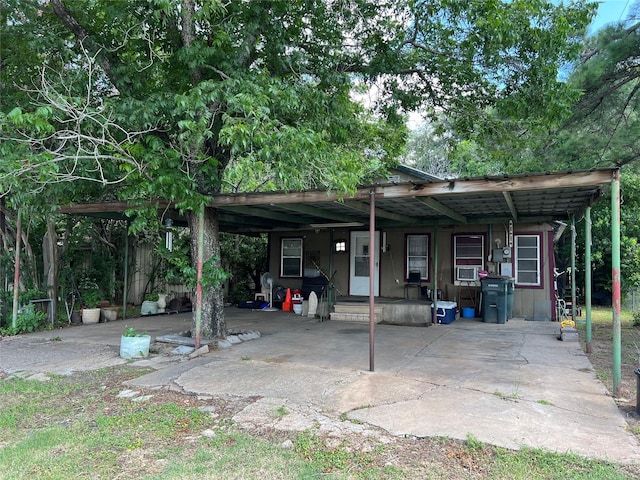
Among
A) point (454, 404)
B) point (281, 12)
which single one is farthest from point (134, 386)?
point (281, 12)

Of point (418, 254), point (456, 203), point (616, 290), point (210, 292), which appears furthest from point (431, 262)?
point (616, 290)

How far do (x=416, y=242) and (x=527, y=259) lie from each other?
2526 mm

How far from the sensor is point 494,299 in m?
9.41

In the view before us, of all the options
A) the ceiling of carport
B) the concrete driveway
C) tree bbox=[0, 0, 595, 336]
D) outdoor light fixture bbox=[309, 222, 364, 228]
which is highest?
tree bbox=[0, 0, 595, 336]

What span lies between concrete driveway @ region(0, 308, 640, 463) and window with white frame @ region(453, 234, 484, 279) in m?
2.13

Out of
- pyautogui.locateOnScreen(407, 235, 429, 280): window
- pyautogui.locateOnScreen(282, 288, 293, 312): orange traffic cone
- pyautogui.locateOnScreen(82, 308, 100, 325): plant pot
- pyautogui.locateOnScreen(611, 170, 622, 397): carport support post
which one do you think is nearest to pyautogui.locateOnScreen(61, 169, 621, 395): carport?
pyautogui.locateOnScreen(611, 170, 622, 397): carport support post

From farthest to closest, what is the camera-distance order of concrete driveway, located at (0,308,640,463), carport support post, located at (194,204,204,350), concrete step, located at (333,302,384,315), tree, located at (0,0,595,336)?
1. concrete step, located at (333,302,384,315)
2. carport support post, located at (194,204,204,350)
3. tree, located at (0,0,595,336)
4. concrete driveway, located at (0,308,640,463)

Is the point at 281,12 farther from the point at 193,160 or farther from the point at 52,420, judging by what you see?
the point at 52,420

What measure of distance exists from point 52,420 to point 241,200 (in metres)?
3.57

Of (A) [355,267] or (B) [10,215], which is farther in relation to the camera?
(A) [355,267]

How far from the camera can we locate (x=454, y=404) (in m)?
4.16

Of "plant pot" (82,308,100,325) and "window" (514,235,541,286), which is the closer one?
"plant pot" (82,308,100,325)

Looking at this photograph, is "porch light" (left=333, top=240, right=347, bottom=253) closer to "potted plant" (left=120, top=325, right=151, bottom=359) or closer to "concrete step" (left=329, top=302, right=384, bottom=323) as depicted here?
"concrete step" (left=329, top=302, right=384, bottom=323)

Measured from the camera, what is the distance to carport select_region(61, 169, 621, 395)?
461 cm
